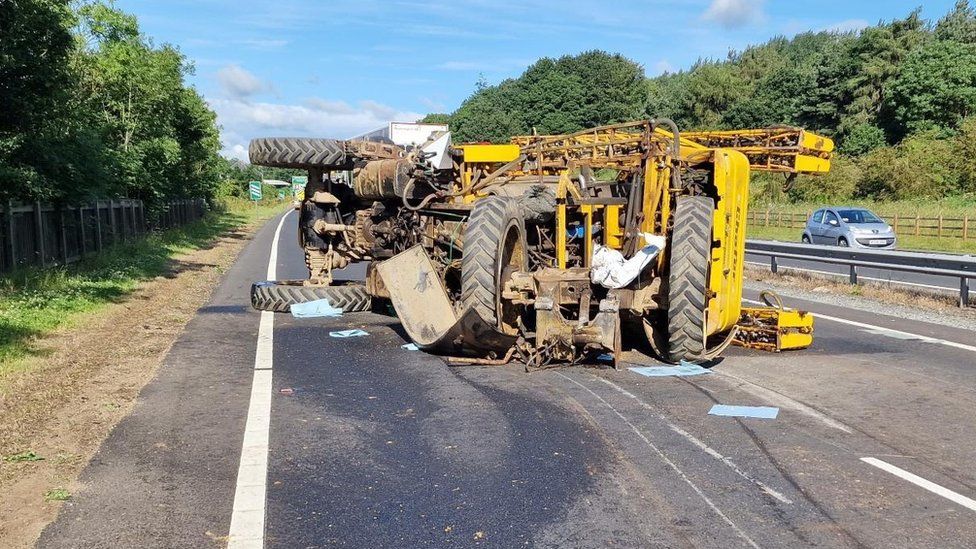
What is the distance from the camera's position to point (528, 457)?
5.74 m

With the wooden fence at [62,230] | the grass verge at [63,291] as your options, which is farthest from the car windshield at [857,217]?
the wooden fence at [62,230]

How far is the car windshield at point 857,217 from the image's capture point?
26.6 meters

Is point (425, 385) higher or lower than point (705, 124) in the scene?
lower

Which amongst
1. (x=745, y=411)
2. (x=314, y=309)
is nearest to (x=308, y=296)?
(x=314, y=309)

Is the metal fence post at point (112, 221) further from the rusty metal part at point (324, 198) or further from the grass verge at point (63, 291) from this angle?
the rusty metal part at point (324, 198)

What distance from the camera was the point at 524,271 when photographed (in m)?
9.28

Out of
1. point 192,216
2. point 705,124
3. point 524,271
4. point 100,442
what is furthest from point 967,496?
point 705,124

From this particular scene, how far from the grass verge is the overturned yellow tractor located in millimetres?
4146

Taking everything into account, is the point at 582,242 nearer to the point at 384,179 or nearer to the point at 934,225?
the point at 384,179

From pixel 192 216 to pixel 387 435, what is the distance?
36.9 metres

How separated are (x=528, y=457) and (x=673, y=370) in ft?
10.5

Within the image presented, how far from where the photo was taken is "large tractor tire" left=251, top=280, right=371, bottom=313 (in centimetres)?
1252

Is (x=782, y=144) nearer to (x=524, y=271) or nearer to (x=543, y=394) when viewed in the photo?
(x=524, y=271)

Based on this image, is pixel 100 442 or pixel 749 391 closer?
pixel 100 442
